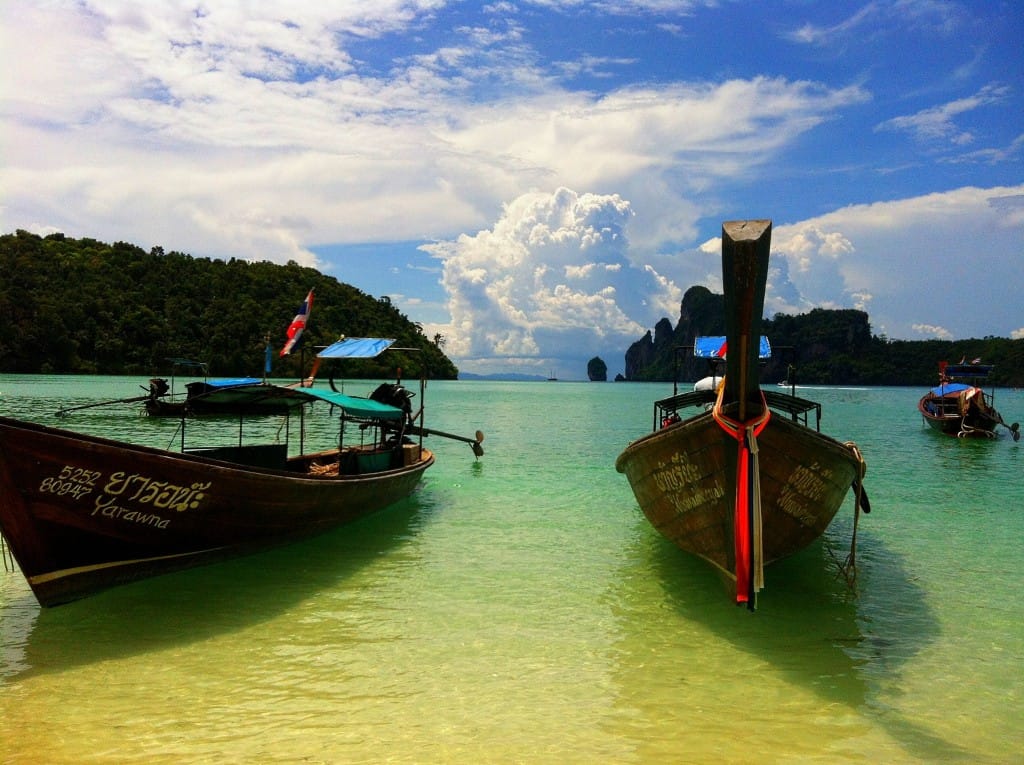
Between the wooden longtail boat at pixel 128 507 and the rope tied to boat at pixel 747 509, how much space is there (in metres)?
5.21

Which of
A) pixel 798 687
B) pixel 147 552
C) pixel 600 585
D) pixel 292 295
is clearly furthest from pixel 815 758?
pixel 292 295

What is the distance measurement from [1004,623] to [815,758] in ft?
13.5

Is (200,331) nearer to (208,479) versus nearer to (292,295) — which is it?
(292,295)

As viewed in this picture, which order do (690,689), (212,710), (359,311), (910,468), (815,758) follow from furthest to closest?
1. (359,311)
2. (910,468)
3. (690,689)
4. (212,710)
5. (815,758)

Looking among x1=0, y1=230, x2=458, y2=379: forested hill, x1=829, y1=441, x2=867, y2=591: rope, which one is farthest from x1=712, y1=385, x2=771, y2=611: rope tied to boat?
x1=0, y1=230, x2=458, y2=379: forested hill

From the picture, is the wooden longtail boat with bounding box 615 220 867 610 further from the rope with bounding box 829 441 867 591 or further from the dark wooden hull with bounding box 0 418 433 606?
the dark wooden hull with bounding box 0 418 433 606

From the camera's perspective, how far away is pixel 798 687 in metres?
5.83

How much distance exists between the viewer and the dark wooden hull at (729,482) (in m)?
6.73

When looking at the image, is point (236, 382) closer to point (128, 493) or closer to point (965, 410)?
point (128, 493)

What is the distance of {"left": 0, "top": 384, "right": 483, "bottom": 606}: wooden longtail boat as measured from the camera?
639 centimetres

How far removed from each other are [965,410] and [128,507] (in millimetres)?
33250

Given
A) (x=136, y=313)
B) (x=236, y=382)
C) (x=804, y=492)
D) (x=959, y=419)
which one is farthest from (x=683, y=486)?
(x=136, y=313)

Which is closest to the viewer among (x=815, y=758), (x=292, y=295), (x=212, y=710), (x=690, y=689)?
(x=815, y=758)

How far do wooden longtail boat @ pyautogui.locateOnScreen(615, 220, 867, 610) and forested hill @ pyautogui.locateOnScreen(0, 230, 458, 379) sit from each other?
60.1 meters
